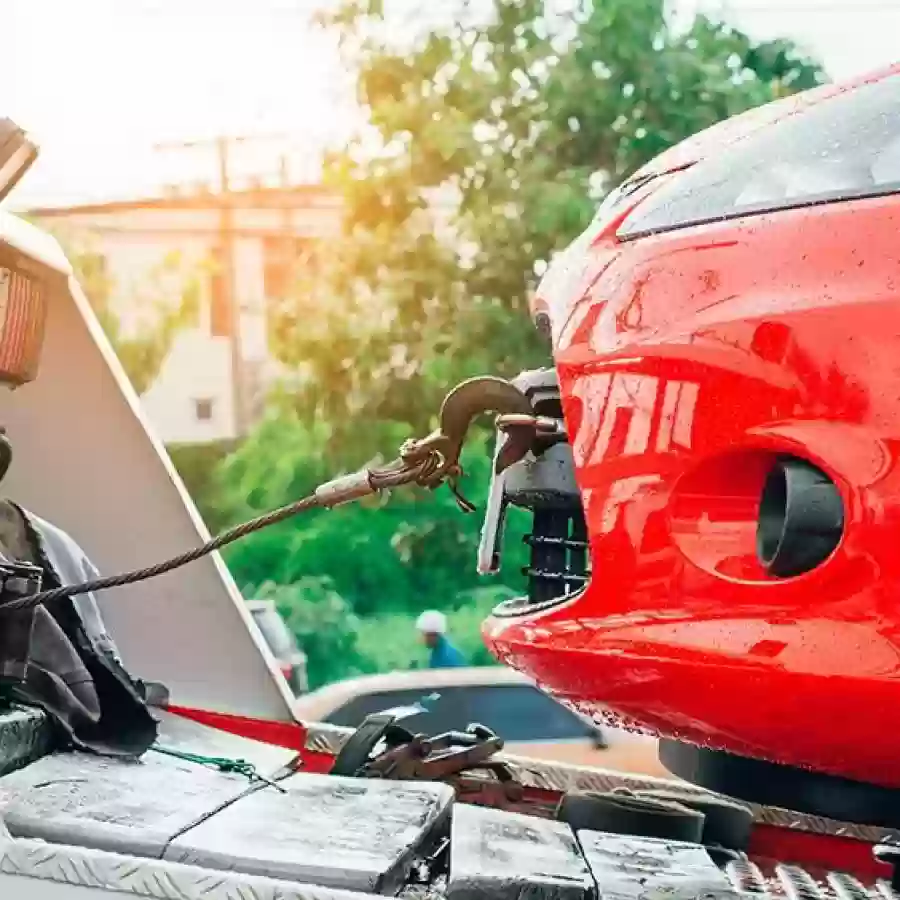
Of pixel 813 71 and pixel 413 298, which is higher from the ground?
pixel 813 71

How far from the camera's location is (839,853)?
1.77 metres

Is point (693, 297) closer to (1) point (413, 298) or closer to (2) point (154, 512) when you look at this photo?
(2) point (154, 512)

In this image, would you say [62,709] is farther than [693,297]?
Yes

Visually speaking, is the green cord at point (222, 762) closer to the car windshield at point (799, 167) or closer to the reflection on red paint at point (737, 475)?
the reflection on red paint at point (737, 475)

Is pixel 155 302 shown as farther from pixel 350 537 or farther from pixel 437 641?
pixel 437 641

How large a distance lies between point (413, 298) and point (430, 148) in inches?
25.2

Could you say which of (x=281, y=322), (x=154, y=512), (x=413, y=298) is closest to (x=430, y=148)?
(x=413, y=298)

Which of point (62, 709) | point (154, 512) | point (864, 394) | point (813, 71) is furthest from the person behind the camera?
point (813, 71)

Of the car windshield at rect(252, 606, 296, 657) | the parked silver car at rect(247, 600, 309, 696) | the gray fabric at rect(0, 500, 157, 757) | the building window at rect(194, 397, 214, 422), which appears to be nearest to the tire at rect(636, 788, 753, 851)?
the gray fabric at rect(0, 500, 157, 757)

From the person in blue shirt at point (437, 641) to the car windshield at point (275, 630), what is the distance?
51cm

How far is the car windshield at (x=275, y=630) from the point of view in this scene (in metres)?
3.88

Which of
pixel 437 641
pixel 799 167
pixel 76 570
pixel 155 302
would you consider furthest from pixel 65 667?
pixel 155 302

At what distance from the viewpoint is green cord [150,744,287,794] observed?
65.7 inches

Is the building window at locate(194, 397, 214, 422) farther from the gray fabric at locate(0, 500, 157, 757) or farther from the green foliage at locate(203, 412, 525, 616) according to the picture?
the gray fabric at locate(0, 500, 157, 757)
